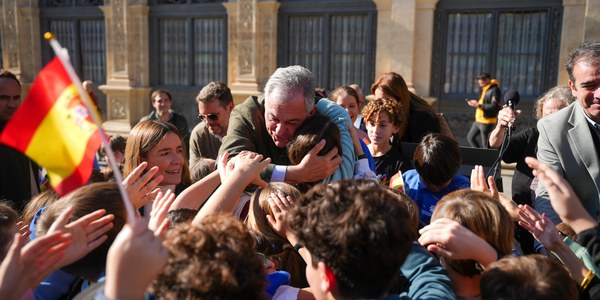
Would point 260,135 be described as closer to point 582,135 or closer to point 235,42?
point 582,135

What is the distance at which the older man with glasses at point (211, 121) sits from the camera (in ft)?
14.2

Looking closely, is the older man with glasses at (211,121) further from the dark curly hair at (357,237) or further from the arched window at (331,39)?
the arched window at (331,39)

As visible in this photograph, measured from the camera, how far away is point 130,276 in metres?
1.27

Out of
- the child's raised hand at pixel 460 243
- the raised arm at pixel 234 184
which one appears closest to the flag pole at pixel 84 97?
the raised arm at pixel 234 184

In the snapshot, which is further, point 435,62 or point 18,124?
point 435,62

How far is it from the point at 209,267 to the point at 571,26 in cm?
855

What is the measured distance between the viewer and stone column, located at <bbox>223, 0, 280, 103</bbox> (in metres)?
9.94

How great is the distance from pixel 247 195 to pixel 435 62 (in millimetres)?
7238

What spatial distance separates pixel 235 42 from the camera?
10258 millimetres

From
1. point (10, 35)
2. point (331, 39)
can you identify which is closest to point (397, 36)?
point (331, 39)

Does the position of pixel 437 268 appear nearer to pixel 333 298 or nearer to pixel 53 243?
pixel 333 298

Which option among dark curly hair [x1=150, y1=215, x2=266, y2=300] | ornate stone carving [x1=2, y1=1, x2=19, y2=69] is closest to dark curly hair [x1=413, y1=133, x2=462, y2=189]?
dark curly hair [x1=150, y1=215, x2=266, y2=300]

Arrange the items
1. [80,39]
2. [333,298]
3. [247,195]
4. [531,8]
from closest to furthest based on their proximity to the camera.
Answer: [333,298]
[247,195]
[531,8]
[80,39]

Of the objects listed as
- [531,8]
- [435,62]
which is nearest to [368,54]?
[435,62]
